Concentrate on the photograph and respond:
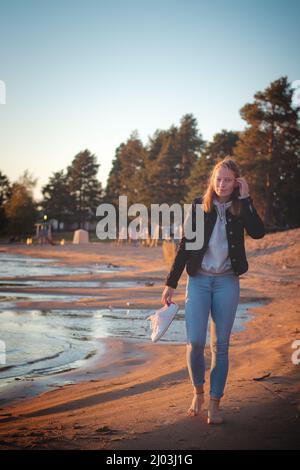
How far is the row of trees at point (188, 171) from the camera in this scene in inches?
1527

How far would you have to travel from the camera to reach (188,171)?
2164 inches

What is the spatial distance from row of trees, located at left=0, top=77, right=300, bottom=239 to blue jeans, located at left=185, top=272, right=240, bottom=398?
34164 millimetres

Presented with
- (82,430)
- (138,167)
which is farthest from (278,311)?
(138,167)

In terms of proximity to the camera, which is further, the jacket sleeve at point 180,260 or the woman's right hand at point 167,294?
the woman's right hand at point 167,294

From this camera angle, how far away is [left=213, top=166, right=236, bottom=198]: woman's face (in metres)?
4.41

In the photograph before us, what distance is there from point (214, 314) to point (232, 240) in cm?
61

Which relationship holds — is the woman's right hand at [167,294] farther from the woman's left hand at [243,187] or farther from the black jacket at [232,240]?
the woman's left hand at [243,187]

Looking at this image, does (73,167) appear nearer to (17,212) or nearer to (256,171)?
(17,212)

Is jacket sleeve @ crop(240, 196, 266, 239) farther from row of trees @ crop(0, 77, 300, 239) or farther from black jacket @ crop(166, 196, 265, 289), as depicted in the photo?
row of trees @ crop(0, 77, 300, 239)

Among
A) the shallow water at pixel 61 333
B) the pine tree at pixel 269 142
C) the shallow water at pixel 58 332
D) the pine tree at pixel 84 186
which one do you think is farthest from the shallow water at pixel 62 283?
the pine tree at pixel 84 186

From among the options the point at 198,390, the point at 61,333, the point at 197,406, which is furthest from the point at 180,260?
the point at 61,333

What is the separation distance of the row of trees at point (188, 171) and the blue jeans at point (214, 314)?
112 feet

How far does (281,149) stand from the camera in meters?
38.9

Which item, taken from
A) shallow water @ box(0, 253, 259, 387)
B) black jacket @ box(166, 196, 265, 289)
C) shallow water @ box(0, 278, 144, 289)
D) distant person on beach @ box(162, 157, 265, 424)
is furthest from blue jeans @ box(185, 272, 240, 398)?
shallow water @ box(0, 278, 144, 289)
